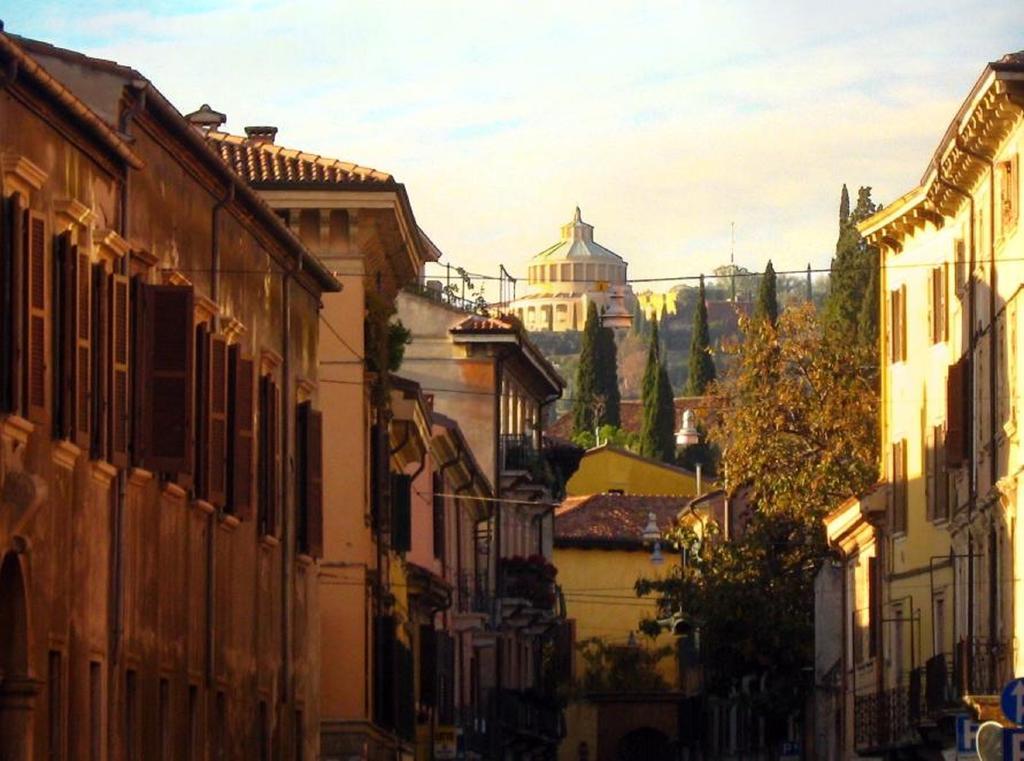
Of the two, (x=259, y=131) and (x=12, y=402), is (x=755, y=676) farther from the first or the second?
(x=12, y=402)

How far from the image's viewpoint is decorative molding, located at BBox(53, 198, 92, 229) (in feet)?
75.5

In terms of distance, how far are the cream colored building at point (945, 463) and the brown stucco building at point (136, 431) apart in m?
9.44

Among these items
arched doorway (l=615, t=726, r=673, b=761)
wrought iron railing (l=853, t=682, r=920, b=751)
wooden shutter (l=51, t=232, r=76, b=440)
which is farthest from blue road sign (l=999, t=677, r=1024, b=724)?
arched doorway (l=615, t=726, r=673, b=761)

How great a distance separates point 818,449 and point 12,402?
1759 inches

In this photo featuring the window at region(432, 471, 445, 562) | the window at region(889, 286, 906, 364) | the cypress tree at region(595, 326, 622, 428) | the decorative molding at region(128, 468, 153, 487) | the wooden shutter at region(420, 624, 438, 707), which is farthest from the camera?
the cypress tree at region(595, 326, 622, 428)

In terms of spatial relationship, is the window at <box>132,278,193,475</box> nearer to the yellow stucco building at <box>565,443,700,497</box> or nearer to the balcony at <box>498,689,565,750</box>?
the balcony at <box>498,689,565,750</box>

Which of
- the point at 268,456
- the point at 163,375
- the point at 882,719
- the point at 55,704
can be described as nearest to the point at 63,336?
the point at 55,704

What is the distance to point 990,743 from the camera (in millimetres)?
30219

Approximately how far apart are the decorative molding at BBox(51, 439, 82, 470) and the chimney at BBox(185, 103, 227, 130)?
74.2 ft

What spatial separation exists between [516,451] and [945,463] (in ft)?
92.6

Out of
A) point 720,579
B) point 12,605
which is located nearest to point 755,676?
point 720,579

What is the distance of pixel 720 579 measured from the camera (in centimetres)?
6656

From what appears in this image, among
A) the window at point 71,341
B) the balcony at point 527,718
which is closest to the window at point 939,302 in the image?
the balcony at point 527,718

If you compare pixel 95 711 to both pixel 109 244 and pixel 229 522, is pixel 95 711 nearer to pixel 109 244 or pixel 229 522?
pixel 109 244
